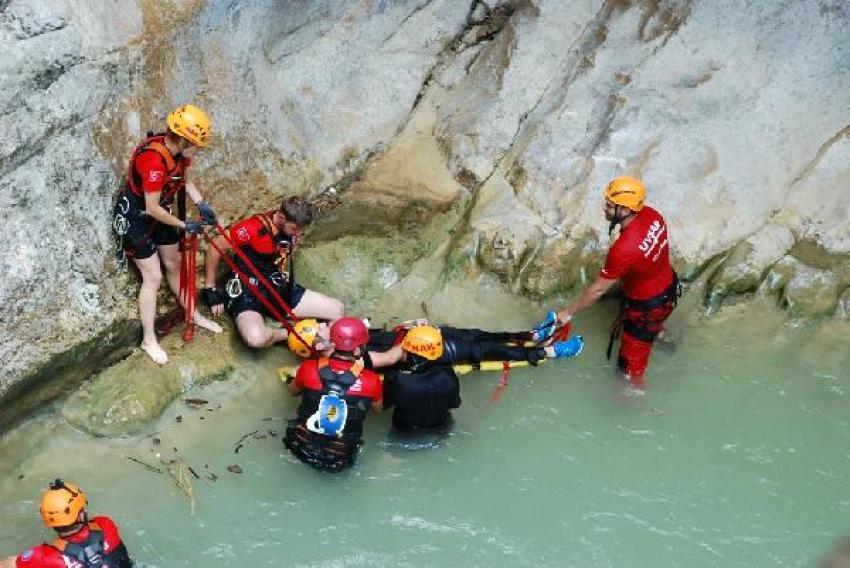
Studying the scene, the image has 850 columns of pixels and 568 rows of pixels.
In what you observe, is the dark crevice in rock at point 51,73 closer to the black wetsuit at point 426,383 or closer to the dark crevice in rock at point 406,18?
the black wetsuit at point 426,383

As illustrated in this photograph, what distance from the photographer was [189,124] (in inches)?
254

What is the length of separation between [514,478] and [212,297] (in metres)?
2.81

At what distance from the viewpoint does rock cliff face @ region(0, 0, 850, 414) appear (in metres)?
8.27

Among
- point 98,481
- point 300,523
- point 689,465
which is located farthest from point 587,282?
point 98,481

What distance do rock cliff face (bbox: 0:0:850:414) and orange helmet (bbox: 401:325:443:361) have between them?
1733 mm

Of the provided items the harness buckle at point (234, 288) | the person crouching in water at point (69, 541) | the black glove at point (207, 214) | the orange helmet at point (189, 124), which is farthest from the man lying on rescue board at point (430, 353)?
the person crouching in water at point (69, 541)

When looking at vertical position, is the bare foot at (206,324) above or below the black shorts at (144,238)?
below

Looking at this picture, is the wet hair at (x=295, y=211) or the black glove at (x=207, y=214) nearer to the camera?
the black glove at (x=207, y=214)

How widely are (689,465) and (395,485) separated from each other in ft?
7.42

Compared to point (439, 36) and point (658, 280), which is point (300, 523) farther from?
point (439, 36)

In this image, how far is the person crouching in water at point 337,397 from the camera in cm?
628

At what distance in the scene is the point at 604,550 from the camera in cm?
631

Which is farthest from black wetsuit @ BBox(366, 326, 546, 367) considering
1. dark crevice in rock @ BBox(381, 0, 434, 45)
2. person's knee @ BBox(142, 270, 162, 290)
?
dark crevice in rock @ BBox(381, 0, 434, 45)

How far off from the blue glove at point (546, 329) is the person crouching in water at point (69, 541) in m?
3.71
